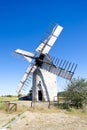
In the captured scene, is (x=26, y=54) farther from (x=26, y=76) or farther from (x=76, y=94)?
(x=76, y=94)

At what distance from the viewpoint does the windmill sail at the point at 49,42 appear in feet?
120

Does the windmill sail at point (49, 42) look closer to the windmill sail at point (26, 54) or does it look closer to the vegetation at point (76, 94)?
the windmill sail at point (26, 54)

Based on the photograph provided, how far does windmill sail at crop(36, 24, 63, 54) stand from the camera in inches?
1436

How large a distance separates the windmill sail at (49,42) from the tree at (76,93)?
6099 mm

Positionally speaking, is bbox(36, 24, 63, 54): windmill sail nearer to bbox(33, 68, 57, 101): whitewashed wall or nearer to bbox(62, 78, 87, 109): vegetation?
bbox(33, 68, 57, 101): whitewashed wall

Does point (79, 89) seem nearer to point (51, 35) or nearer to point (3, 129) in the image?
point (51, 35)

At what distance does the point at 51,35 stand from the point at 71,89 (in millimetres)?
8611

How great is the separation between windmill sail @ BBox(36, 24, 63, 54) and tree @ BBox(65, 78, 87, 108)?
610cm

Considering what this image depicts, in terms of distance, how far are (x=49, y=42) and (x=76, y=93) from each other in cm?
866

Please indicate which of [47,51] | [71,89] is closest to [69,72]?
[71,89]

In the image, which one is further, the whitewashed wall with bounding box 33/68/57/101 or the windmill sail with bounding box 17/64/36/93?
the windmill sail with bounding box 17/64/36/93

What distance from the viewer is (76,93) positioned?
33688mm

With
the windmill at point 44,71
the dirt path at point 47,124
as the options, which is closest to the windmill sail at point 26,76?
the windmill at point 44,71

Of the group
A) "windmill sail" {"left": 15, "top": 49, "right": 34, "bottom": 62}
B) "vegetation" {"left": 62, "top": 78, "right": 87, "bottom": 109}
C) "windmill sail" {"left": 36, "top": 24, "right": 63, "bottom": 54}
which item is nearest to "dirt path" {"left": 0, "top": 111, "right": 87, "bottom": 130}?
"vegetation" {"left": 62, "top": 78, "right": 87, "bottom": 109}
